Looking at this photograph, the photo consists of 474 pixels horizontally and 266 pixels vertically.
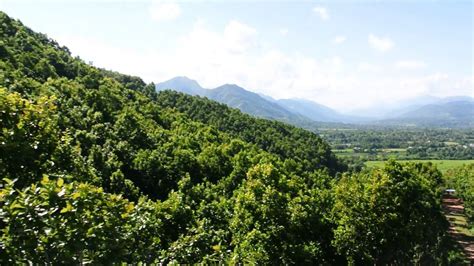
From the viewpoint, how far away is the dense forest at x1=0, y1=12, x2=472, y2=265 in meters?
6.18

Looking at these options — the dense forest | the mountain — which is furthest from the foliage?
the mountain

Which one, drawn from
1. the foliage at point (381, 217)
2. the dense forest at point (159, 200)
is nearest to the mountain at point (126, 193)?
the dense forest at point (159, 200)

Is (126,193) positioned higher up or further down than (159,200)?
further down

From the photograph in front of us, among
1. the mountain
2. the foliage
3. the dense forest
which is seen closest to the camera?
the mountain

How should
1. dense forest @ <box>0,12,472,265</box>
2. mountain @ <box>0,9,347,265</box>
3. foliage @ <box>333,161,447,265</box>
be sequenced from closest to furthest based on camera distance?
mountain @ <box>0,9,347,265</box> → dense forest @ <box>0,12,472,265</box> → foliage @ <box>333,161,447,265</box>

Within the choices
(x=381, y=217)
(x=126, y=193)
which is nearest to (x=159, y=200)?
(x=126, y=193)

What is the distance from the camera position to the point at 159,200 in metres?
27.6

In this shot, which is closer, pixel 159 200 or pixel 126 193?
pixel 159 200

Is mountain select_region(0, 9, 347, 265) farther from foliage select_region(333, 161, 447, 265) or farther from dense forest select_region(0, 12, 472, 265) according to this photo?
foliage select_region(333, 161, 447, 265)

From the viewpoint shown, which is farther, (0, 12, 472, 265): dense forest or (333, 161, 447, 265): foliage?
(333, 161, 447, 265): foliage

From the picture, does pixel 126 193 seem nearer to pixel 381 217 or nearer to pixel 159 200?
pixel 159 200

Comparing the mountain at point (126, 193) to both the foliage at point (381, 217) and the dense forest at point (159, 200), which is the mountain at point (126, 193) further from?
the foliage at point (381, 217)

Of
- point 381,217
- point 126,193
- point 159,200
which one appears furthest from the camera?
point 126,193

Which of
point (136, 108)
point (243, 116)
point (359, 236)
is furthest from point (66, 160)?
point (243, 116)
